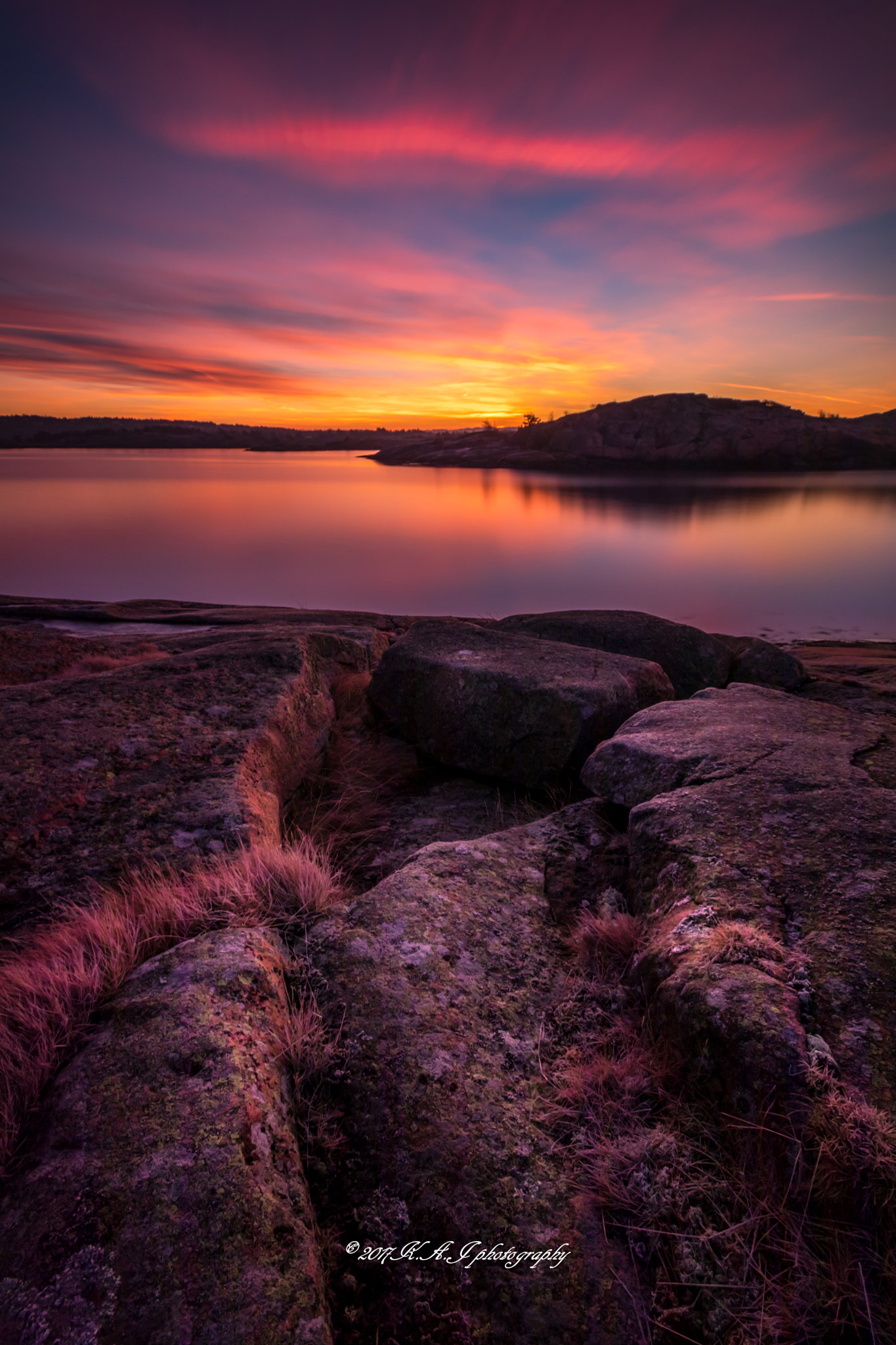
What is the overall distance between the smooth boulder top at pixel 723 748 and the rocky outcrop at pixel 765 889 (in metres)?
0.01

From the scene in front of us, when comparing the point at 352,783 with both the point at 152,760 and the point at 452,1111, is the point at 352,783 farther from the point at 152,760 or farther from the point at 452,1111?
the point at 452,1111

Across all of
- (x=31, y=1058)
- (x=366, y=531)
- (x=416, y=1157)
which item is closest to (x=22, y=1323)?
(x=31, y=1058)

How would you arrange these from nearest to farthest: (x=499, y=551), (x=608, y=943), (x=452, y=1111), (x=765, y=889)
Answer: (x=452, y=1111), (x=765, y=889), (x=608, y=943), (x=499, y=551)

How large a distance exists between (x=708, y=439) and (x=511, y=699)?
68047 millimetres

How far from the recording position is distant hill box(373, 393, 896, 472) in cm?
6238

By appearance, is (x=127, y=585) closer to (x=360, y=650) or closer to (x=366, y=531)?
(x=366, y=531)

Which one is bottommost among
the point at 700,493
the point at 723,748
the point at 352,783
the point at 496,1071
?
the point at 352,783

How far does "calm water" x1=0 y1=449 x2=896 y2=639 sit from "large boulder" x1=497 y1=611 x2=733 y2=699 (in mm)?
8676

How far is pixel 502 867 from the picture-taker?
10.1 ft

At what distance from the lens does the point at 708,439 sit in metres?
62.6

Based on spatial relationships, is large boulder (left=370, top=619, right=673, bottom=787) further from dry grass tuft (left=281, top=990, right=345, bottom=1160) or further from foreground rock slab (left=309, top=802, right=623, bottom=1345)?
dry grass tuft (left=281, top=990, right=345, bottom=1160)

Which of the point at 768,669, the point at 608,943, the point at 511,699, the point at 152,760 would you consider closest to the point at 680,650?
the point at 768,669

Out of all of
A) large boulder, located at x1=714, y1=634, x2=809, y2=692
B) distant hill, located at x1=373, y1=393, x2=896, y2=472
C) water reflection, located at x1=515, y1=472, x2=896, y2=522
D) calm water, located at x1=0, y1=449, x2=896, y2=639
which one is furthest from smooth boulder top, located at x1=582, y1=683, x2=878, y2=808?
distant hill, located at x1=373, y1=393, x2=896, y2=472

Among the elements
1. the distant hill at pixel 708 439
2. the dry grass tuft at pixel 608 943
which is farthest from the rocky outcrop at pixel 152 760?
the distant hill at pixel 708 439
